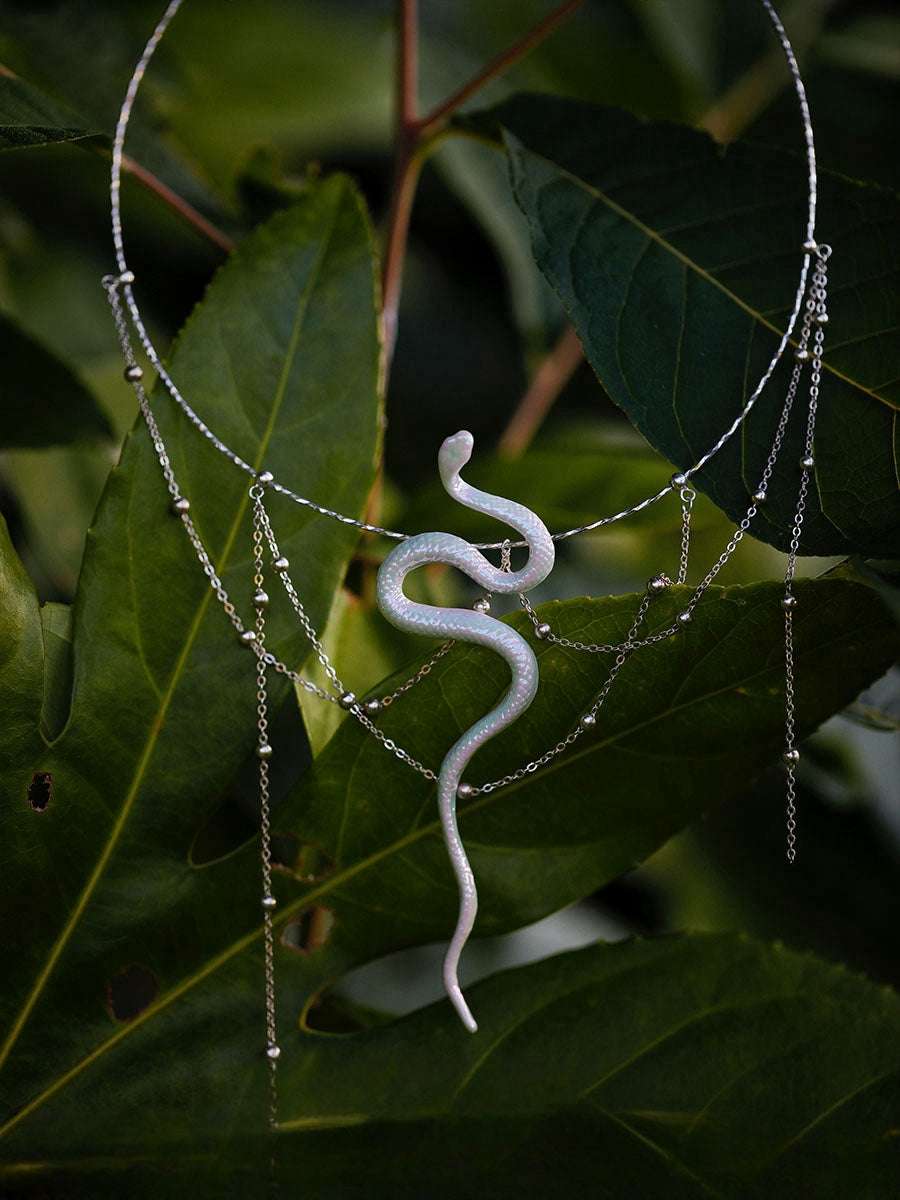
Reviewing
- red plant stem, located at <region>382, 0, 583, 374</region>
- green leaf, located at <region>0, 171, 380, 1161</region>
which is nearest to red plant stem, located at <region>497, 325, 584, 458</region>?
red plant stem, located at <region>382, 0, 583, 374</region>

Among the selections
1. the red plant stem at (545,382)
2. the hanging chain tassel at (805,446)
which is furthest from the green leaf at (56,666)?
the red plant stem at (545,382)

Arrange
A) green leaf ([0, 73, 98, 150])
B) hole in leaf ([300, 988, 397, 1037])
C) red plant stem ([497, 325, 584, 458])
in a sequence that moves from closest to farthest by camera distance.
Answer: green leaf ([0, 73, 98, 150]) → hole in leaf ([300, 988, 397, 1037]) → red plant stem ([497, 325, 584, 458])

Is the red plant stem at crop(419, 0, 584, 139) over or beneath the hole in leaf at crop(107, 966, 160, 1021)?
over

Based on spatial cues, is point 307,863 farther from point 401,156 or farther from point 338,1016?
point 401,156

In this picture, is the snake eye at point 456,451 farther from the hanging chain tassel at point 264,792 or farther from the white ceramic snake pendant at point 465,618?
the hanging chain tassel at point 264,792

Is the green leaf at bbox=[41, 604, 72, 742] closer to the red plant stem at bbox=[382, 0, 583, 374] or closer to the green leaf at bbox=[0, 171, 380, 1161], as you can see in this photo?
the green leaf at bbox=[0, 171, 380, 1161]

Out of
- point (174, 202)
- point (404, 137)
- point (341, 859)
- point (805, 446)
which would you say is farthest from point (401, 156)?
point (341, 859)

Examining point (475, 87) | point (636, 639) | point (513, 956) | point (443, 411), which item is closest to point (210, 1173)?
point (636, 639)
